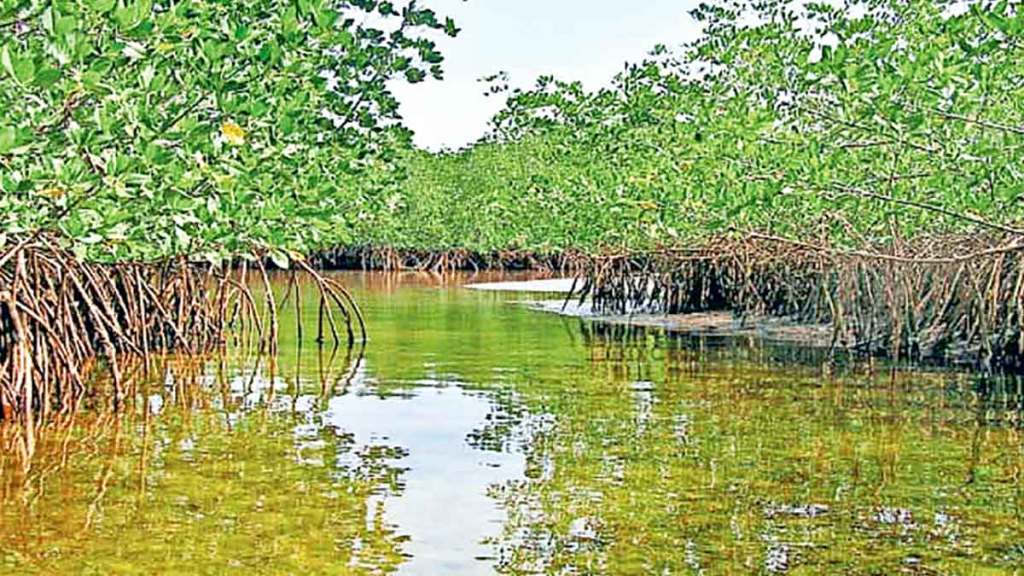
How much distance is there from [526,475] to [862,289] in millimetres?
8138

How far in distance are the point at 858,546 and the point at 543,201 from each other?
1039 centimetres

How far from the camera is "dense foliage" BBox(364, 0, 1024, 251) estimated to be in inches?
285

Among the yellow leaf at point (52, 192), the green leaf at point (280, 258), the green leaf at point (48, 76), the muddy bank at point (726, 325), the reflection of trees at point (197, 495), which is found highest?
the green leaf at point (48, 76)

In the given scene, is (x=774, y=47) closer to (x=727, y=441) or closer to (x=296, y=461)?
(x=727, y=441)

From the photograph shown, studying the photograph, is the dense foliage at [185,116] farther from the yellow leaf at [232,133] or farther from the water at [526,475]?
the water at [526,475]

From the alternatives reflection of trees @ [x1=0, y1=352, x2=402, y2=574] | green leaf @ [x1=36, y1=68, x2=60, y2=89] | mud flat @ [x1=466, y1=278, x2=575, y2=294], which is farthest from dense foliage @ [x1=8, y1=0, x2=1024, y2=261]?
mud flat @ [x1=466, y1=278, x2=575, y2=294]

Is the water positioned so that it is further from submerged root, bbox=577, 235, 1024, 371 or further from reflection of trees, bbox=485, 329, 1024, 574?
submerged root, bbox=577, 235, 1024, 371

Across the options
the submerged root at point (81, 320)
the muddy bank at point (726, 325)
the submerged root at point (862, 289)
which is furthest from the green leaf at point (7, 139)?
the muddy bank at point (726, 325)

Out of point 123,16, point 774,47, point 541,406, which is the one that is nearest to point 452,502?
point 123,16

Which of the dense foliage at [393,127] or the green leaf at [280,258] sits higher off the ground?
the dense foliage at [393,127]

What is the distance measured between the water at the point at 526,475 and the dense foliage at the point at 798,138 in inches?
44.7

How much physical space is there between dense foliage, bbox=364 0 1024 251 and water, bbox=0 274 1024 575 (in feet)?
3.72

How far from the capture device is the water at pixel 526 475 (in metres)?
5.00

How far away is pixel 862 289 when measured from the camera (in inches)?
550
